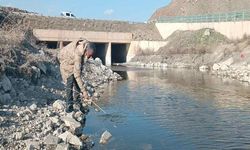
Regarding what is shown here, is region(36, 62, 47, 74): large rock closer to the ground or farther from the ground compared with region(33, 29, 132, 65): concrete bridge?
closer to the ground

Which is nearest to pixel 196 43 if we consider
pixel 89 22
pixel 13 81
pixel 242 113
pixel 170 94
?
pixel 89 22

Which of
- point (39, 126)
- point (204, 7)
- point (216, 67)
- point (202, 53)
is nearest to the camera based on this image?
point (39, 126)

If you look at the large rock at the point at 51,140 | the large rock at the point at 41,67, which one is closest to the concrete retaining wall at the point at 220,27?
the large rock at the point at 41,67

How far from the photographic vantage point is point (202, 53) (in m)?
64.4

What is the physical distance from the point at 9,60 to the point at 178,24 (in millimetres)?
58758

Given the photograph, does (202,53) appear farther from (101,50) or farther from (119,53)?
(119,53)

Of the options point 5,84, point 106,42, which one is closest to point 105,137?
point 5,84

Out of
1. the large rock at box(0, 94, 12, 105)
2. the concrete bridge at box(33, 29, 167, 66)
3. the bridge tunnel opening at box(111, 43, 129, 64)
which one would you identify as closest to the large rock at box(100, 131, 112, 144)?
the large rock at box(0, 94, 12, 105)

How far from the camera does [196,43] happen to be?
219 feet

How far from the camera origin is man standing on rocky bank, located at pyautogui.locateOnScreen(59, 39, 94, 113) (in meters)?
14.6

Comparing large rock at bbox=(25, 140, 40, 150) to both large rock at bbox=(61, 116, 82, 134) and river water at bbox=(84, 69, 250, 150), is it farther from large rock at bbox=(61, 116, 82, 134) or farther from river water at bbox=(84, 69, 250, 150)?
large rock at bbox=(61, 116, 82, 134)

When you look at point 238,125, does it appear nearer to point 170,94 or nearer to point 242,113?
point 242,113

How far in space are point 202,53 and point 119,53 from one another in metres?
20.1

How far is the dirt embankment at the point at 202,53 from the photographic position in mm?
51737
